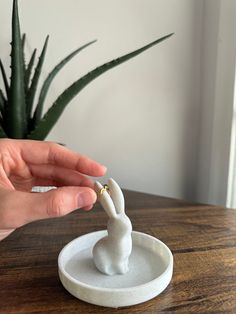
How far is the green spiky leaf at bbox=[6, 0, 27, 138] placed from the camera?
0.62 meters

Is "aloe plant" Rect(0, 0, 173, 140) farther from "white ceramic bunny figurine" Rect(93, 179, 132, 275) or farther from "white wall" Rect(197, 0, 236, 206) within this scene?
"white ceramic bunny figurine" Rect(93, 179, 132, 275)

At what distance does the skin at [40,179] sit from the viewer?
36 centimetres

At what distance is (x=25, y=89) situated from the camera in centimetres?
70

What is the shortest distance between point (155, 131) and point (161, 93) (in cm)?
11

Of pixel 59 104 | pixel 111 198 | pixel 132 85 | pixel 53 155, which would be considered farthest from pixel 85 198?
pixel 132 85

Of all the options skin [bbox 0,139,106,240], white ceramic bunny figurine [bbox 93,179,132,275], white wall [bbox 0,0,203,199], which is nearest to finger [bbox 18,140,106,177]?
skin [bbox 0,139,106,240]

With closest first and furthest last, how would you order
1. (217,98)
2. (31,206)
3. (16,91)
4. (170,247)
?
(31,206)
(170,247)
(16,91)
(217,98)

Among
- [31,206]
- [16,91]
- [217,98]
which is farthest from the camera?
[217,98]

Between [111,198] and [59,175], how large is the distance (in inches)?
6.9

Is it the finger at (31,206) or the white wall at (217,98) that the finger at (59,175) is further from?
the white wall at (217,98)

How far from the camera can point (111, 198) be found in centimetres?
42

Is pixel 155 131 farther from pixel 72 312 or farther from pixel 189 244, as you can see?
pixel 72 312

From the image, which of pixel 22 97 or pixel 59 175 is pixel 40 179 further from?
pixel 22 97

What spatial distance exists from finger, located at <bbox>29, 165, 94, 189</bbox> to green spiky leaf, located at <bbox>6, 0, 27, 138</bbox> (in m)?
0.14
